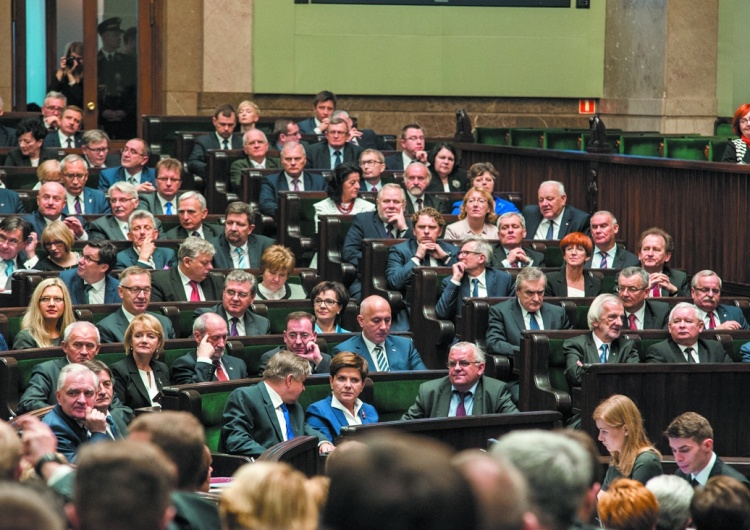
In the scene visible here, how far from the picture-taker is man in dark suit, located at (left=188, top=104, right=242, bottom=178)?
10.3m

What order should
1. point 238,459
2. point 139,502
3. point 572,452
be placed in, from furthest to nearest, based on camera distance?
point 238,459, point 572,452, point 139,502

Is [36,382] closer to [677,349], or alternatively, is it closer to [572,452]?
[677,349]

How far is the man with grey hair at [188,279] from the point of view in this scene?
731 cm

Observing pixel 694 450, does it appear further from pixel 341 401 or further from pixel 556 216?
pixel 556 216

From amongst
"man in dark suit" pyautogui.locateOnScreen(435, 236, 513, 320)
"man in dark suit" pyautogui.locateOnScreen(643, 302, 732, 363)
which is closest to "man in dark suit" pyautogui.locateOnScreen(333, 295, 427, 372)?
"man in dark suit" pyautogui.locateOnScreen(435, 236, 513, 320)

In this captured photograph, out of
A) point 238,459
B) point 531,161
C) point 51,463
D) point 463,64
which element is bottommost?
point 238,459

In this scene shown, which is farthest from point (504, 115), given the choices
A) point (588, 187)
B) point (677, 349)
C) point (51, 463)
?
point (51, 463)

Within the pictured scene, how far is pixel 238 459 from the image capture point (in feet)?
16.7

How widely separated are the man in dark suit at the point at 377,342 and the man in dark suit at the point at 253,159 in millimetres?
3346

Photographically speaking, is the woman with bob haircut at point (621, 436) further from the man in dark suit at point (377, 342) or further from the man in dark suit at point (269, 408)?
the man in dark suit at point (377, 342)

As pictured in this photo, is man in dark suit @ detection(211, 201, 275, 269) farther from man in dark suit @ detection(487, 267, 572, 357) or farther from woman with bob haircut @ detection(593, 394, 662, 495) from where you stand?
woman with bob haircut @ detection(593, 394, 662, 495)

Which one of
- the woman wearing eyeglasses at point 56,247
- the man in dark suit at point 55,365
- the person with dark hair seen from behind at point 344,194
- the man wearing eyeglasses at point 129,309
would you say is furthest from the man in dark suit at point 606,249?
the man in dark suit at point 55,365

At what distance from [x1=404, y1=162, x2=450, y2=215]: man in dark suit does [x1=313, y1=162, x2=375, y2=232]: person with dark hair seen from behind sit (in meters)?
0.33

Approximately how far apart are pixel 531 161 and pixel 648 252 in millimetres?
2724
